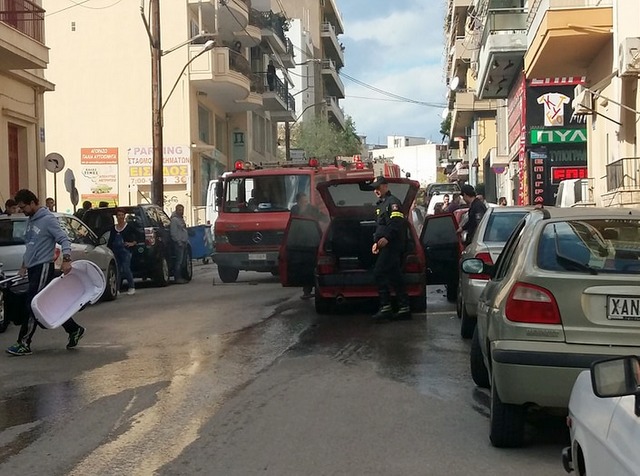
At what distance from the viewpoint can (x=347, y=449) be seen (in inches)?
238

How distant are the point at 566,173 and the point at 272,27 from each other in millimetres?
22901

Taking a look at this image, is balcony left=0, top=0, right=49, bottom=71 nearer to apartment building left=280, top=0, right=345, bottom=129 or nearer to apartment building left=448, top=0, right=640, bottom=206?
apartment building left=448, top=0, right=640, bottom=206

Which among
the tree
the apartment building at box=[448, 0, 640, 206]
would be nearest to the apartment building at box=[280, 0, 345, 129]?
the tree

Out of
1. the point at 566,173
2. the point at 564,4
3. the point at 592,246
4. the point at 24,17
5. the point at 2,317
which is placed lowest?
the point at 2,317

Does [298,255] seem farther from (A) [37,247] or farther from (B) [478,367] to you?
(B) [478,367]

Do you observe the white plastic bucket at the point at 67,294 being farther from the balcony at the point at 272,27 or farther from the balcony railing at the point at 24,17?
the balcony at the point at 272,27

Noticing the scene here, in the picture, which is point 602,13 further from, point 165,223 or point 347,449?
point 347,449

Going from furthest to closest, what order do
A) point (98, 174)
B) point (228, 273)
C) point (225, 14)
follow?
point (225, 14) < point (98, 174) < point (228, 273)

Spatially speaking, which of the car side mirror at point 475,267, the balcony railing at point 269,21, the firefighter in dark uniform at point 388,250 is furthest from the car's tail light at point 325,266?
the balcony railing at point 269,21

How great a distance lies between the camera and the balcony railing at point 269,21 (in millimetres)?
46484

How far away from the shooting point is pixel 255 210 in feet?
63.5

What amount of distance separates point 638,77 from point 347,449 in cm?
1370

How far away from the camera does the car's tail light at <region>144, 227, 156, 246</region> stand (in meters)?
19.3

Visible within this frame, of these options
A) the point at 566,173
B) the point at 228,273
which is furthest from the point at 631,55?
the point at 566,173
